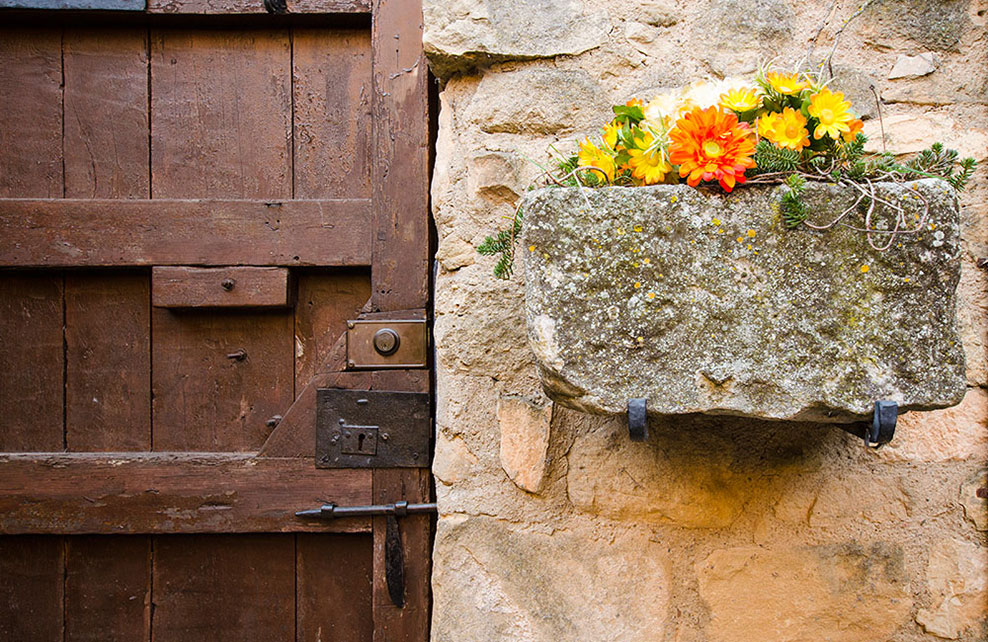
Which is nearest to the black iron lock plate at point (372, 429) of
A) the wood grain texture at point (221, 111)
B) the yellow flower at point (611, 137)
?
the wood grain texture at point (221, 111)

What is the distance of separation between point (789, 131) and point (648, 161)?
5.6 inches

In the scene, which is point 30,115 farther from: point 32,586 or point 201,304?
point 32,586

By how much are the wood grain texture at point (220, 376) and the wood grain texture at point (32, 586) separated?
0.27 m

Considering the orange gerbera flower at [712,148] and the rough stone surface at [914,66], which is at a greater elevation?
the rough stone surface at [914,66]

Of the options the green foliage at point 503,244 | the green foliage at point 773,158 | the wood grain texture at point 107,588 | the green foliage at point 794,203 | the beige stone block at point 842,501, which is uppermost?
the green foliage at point 773,158

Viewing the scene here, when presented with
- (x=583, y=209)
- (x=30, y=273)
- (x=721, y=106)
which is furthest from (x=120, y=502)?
(x=721, y=106)

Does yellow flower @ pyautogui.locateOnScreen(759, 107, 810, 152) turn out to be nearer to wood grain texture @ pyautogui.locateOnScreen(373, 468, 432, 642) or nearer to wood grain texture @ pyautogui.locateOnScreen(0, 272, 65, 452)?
wood grain texture @ pyautogui.locateOnScreen(373, 468, 432, 642)

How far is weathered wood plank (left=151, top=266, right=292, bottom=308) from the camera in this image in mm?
1036

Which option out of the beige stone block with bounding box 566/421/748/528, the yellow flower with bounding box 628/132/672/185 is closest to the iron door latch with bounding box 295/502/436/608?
the beige stone block with bounding box 566/421/748/528

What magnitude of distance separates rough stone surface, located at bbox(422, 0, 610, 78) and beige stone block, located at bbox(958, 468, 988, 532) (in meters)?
0.75

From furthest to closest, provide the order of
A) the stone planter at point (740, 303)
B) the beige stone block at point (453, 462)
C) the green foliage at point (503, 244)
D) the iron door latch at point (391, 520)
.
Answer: the iron door latch at point (391, 520), the beige stone block at point (453, 462), the green foliage at point (503, 244), the stone planter at point (740, 303)

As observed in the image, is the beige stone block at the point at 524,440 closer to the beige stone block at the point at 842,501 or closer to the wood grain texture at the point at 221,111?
the beige stone block at the point at 842,501

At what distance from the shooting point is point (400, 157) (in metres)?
1.04

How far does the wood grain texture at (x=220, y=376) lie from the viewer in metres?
1.06
